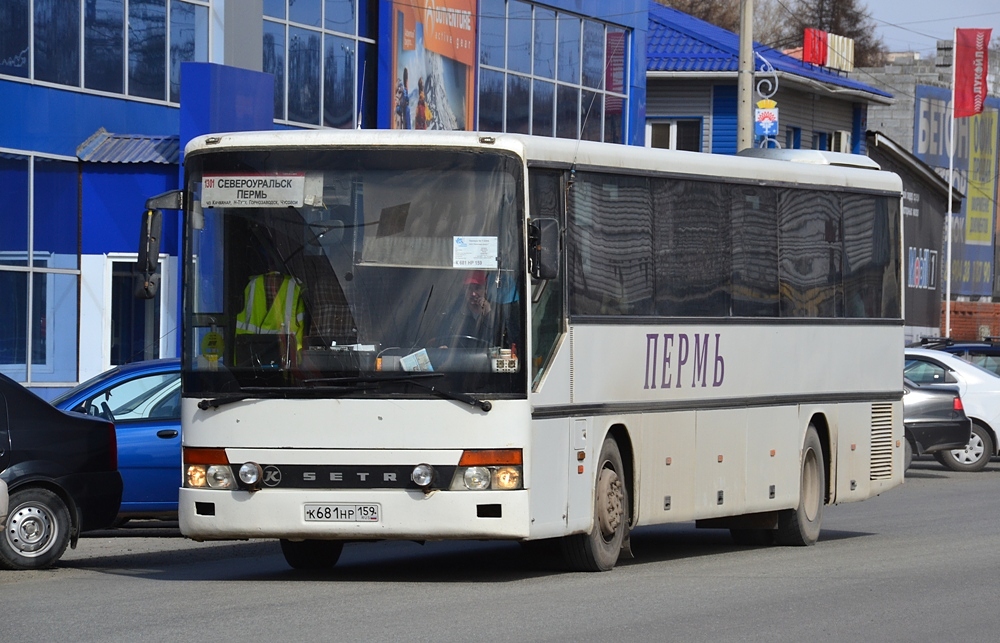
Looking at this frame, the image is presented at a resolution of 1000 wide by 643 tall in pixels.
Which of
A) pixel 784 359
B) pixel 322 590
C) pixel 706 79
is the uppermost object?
pixel 706 79

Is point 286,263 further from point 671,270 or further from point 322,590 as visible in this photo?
point 671,270

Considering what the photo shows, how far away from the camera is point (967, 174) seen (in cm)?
7062

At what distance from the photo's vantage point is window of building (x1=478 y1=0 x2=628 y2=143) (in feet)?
108

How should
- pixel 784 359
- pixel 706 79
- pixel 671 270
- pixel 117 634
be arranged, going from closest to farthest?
1. pixel 117 634
2. pixel 671 270
3. pixel 784 359
4. pixel 706 79

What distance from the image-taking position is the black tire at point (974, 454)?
85.8 feet

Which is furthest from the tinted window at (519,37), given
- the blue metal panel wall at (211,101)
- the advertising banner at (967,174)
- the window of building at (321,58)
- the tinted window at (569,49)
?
the advertising banner at (967,174)

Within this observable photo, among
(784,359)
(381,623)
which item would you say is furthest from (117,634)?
(784,359)

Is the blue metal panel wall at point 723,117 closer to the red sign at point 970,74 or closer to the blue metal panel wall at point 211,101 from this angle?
the red sign at point 970,74

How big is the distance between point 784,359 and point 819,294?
3.15 feet

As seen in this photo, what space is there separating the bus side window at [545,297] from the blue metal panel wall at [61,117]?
557 inches

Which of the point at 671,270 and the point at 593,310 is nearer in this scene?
the point at 593,310

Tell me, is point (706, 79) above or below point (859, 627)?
above

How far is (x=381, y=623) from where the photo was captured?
30.1 feet

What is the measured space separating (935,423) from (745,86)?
5.47 m
